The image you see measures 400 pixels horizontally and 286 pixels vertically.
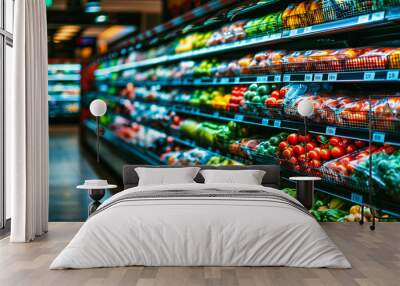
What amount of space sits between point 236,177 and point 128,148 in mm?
2253

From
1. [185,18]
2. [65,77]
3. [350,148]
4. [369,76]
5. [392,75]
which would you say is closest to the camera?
[392,75]

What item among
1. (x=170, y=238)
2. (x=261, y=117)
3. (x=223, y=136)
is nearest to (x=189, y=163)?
(x=223, y=136)

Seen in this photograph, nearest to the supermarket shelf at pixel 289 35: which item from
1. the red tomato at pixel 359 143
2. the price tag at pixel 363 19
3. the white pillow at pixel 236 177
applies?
the price tag at pixel 363 19

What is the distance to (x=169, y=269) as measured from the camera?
16.4ft

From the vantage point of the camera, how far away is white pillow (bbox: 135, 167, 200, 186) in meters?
7.06

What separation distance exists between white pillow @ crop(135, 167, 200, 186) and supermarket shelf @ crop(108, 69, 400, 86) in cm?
129

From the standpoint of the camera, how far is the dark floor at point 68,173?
823 cm

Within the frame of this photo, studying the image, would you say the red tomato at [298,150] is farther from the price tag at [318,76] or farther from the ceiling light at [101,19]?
the ceiling light at [101,19]

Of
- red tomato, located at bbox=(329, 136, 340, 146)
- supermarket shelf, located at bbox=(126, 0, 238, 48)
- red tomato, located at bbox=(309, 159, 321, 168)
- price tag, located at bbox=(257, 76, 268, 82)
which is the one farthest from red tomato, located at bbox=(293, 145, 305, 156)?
supermarket shelf, located at bbox=(126, 0, 238, 48)

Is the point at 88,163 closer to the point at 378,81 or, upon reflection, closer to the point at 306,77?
the point at 306,77

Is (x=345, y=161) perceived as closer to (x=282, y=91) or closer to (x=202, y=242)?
(x=282, y=91)

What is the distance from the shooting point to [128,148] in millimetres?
8844

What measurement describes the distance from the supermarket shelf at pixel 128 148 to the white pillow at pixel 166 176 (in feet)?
4.20

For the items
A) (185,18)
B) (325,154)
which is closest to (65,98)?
(185,18)
